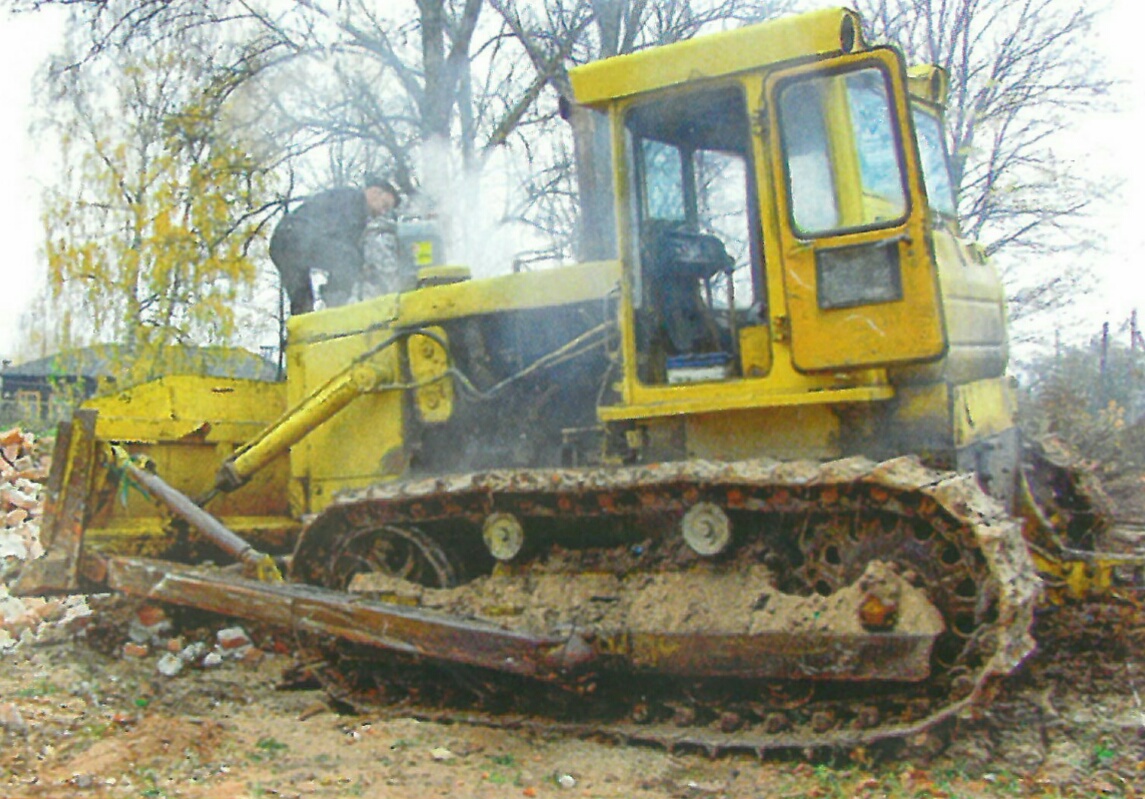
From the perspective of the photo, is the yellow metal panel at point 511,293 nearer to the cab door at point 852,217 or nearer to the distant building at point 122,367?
the cab door at point 852,217

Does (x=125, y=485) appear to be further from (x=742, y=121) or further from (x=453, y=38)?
(x=453, y=38)

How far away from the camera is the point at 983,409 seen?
4984 mm

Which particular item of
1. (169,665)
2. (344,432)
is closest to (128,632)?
(169,665)

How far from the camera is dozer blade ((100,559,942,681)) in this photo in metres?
4.22

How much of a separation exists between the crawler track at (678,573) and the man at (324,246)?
2757 millimetres

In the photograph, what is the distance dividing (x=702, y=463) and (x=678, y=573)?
55 cm

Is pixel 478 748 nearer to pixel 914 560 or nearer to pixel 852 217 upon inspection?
pixel 914 560

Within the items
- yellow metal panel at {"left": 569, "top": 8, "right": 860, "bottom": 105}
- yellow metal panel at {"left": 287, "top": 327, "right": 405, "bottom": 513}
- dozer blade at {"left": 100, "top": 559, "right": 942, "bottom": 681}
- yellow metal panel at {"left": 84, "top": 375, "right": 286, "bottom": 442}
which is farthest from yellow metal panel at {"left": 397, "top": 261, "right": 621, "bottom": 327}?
yellow metal panel at {"left": 84, "top": 375, "right": 286, "bottom": 442}

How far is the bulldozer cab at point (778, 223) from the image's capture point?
14.3 feet

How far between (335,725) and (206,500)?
1.83 m

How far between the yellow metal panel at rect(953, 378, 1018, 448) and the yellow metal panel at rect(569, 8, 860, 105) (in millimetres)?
1472

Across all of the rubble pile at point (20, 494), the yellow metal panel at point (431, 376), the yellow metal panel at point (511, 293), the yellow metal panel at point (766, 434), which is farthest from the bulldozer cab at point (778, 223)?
the rubble pile at point (20, 494)

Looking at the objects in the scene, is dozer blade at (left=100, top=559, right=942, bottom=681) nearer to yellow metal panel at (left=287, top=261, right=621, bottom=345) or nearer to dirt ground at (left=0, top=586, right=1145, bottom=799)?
dirt ground at (left=0, top=586, right=1145, bottom=799)

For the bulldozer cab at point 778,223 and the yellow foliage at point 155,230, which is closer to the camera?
the bulldozer cab at point 778,223
